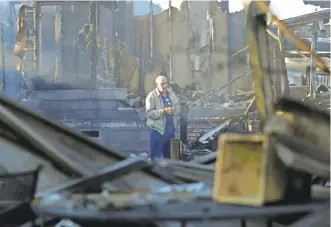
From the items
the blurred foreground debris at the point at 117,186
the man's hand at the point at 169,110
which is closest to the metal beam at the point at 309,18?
the man's hand at the point at 169,110

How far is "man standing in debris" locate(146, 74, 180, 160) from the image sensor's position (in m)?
10.5

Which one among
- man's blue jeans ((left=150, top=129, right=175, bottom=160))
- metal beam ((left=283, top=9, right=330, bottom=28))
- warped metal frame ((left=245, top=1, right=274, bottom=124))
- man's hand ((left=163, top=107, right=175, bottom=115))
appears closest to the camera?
warped metal frame ((left=245, top=1, right=274, bottom=124))

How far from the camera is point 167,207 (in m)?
2.30

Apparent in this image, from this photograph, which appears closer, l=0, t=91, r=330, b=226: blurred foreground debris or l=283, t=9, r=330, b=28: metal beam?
l=0, t=91, r=330, b=226: blurred foreground debris

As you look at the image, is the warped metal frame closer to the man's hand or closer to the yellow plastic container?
the yellow plastic container

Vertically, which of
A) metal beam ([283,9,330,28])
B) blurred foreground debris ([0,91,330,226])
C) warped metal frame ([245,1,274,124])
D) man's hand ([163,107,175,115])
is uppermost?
metal beam ([283,9,330,28])

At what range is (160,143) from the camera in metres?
10.8

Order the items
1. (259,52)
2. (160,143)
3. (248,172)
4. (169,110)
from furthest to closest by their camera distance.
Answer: (160,143)
(169,110)
(259,52)
(248,172)

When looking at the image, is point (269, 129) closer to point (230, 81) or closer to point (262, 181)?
point (262, 181)

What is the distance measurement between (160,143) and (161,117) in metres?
0.55

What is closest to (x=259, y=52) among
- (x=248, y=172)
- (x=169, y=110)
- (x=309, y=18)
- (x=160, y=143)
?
(x=248, y=172)

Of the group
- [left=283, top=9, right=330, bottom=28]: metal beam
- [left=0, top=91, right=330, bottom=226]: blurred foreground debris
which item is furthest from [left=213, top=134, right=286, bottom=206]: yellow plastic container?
[left=283, top=9, right=330, bottom=28]: metal beam

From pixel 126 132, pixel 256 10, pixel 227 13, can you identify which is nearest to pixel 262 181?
pixel 256 10

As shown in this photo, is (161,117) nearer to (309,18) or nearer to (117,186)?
(309,18)
